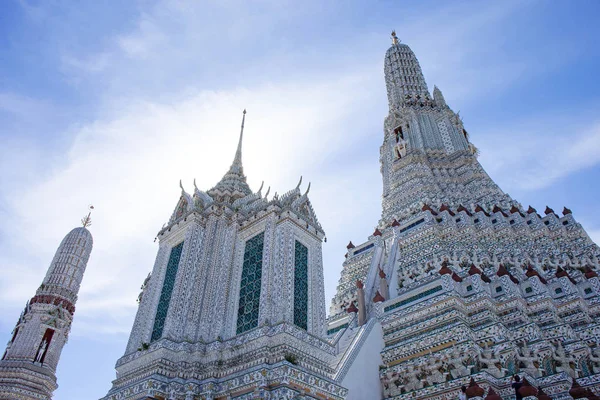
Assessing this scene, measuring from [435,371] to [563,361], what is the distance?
476 centimetres

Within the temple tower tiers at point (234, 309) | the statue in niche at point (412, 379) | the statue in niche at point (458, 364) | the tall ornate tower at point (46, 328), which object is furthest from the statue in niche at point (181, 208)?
the tall ornate tower at point (46, 328)

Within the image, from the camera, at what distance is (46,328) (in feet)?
84.9

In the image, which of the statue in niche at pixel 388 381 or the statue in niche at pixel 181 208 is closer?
the statue in niche at pixel 181 208

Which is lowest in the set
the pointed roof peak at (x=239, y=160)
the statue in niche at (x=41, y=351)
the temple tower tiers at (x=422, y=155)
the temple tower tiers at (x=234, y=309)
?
the temple tower tiers at (x=234, y=309)

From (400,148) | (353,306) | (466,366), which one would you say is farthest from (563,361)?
(400,148)

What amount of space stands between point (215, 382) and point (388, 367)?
10409mm

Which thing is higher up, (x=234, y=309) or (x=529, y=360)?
(x=529, y=360)

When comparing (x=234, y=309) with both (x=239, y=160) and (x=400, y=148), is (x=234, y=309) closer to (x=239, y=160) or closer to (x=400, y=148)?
(x=239, y=160)

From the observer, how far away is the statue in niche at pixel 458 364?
1741 cm

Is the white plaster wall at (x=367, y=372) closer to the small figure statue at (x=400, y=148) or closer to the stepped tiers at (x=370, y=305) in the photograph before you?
the stepped tiers at (x=370, y=305)

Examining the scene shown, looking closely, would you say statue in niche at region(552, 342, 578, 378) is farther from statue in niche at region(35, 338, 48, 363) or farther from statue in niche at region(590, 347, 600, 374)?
statue in niche at region(35, 338, 48, 363)

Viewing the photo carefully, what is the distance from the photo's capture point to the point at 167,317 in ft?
39.3

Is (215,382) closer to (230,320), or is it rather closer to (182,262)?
(230,320)

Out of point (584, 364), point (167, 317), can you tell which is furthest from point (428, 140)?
point (167, 317)
